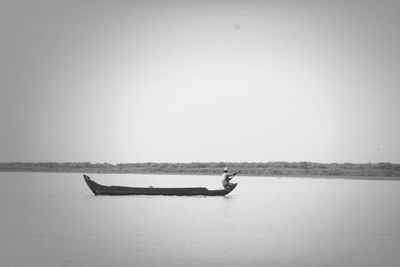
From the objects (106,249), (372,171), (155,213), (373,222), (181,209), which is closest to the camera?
(106,249)

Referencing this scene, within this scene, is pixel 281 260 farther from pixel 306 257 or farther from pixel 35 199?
pixel 35 199

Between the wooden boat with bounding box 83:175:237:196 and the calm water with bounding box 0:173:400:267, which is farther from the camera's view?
the wooden boat with bounding box 83:175:237:196

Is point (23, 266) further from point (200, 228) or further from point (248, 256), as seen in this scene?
point (200, 228)

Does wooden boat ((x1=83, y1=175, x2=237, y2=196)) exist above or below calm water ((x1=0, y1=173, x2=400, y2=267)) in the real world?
above

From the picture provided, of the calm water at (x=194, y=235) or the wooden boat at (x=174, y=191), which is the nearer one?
the calm water at (x=194, y=235)

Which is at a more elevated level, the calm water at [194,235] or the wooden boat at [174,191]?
the wooden boat at [174,191]

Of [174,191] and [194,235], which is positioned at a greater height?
[174,191]

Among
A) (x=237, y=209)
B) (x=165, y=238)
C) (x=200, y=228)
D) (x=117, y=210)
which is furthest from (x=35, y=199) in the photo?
(x=165, y=238)

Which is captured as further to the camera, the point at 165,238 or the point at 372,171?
the point at 372,171

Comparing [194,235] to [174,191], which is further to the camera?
[174,191]

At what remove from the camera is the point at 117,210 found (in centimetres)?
2286

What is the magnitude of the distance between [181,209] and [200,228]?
6.61 meters

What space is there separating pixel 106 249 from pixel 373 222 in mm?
9524

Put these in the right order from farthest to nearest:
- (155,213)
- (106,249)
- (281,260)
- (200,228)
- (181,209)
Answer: (181,209) → (155,213) → (200,228) → (106,249) → (281,260)
